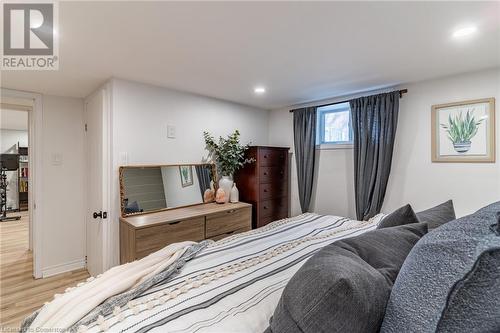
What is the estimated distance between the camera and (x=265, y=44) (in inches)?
71.6

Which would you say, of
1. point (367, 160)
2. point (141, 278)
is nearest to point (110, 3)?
point (141, 278)

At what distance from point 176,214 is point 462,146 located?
3100mm

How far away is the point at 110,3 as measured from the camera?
4.39ft

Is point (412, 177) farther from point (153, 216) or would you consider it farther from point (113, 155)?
point (113, 155)

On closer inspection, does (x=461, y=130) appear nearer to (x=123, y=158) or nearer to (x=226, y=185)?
(x=226, y=185)

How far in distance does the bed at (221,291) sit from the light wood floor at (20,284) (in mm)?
1793

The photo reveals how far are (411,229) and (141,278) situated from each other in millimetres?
1334

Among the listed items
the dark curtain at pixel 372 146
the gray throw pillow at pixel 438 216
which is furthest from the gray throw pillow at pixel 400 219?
the dark curtain at pixel 372 146

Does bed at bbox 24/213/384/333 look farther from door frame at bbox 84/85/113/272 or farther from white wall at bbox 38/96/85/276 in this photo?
white wall at bbox 38/96/85/276

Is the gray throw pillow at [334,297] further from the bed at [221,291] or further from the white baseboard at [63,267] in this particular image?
the white baseboard at [63,267]

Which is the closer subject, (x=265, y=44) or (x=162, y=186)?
(x=265, y=44)

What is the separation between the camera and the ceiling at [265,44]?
1.42 metres

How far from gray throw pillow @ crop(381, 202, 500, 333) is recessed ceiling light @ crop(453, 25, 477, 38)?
5.39 feet

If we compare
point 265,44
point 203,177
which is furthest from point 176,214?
point 265,44
